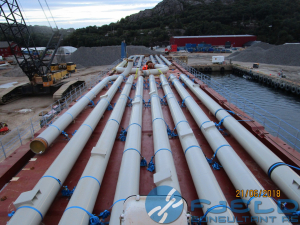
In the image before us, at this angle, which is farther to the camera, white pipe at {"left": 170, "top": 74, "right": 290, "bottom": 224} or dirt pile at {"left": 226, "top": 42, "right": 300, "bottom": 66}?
dirt pile at {"left": 226, "top": 42, "right": 300, "bottom": 66}

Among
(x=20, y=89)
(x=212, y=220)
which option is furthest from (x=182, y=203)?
(x=20, y=89)

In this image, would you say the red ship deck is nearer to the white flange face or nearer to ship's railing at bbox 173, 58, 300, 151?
ship's railing at bbox 173, 58, 300, 151

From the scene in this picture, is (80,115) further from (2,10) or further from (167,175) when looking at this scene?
(2,10)

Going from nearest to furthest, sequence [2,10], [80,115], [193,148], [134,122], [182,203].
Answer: [182,203] → [193,148] → [134,122] → [80,115] → [2,10]

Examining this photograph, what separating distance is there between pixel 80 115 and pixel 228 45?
87.0 m

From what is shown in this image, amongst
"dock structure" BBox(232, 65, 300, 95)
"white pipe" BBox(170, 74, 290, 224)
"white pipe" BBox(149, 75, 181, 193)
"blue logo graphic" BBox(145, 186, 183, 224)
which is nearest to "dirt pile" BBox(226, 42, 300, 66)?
"dock structure" BBox(232, 65, 300, 95)

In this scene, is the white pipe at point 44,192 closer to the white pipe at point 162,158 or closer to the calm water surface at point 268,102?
the white pipe at point 162,158

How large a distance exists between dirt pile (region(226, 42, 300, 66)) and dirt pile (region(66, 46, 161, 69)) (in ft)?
91.7

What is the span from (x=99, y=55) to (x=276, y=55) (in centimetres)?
4975

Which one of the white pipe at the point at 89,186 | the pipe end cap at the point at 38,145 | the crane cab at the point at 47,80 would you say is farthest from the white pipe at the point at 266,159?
the crane cab at the point at 47,80

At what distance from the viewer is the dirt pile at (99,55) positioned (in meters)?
58.2

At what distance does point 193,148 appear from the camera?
741cm

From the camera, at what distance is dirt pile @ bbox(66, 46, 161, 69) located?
58250 millimetres

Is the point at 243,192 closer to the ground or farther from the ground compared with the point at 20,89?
farther from the ground
